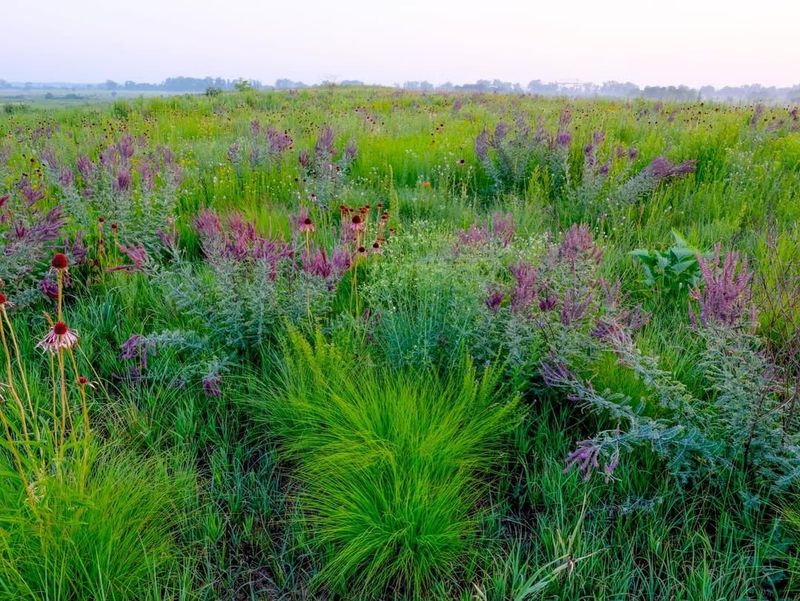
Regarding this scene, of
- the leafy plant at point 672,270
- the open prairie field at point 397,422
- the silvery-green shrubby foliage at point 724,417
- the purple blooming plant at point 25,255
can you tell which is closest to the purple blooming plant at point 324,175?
the open prairie field at point 397,422

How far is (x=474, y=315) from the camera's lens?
2.25 meters

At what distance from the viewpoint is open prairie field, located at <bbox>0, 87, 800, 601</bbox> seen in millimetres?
1476

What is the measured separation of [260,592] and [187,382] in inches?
40.0

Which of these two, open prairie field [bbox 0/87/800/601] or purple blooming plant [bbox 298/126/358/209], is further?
purple blooming plant [bbox 298/126/358/209]

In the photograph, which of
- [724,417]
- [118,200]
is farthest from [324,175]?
[724,417]

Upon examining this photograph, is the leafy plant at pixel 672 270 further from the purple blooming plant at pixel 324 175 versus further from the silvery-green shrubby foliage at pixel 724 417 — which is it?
the purple blooming plant at pixel 324 175

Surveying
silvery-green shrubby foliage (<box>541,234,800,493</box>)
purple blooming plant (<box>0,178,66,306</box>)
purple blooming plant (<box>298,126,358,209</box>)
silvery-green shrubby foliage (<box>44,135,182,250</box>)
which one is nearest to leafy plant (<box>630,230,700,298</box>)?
silvery-green shrubby foliage (<box>541,234,800,493</box>)

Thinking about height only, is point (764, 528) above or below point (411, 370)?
below

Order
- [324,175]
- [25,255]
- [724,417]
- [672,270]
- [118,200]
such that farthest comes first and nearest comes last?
1. [324,175]
2. [118,200]
3. [672,270]
4. [25,255]
5. [724,417]

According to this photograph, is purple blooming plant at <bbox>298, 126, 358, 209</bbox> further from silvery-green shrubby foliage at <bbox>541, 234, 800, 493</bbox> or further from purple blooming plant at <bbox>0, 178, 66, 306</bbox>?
silvery-green shrubby foliage at <bbox>541, 234, 800, 493</bbox>

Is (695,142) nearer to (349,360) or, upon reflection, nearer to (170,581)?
(349,360)

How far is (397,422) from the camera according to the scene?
1.79 metres

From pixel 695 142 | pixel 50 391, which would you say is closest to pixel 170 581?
pixel 50 391

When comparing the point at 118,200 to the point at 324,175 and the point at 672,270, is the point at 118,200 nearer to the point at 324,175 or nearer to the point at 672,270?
the point at 324,175
